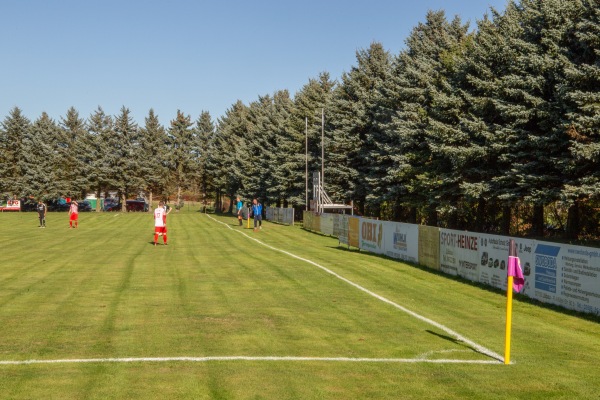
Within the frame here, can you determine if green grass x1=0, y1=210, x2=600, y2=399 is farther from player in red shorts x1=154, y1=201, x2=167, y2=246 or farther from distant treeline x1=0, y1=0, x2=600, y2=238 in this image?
distant treeline x1=0, y1=0, x2=600, y2=238

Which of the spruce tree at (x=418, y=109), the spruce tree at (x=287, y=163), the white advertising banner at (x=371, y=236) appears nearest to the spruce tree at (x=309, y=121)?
the spruce tree at (x=287, y=163)

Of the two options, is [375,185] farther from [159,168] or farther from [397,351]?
[159,168]

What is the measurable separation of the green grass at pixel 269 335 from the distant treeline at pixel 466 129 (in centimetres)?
1235

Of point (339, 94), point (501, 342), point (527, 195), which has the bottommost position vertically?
point (501, 342)

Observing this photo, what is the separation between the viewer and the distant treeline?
97.7 feet

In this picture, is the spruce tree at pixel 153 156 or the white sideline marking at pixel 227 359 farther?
the spruce tree at pixel 153 156

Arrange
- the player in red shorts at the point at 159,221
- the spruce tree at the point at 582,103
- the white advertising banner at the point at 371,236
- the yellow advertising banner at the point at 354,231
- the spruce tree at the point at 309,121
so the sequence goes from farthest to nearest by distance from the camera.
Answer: the spruce tree at the point at 309,121 → the yellow advertising banner at the point at 354,231 → the player in red shorts at the point at 159,221 → the white advertising banner at the point at 371,236 → the spruce tree at the point at 582,103

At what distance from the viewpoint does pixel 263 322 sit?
1241 cm

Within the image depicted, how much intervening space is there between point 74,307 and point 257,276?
6767 millimetres

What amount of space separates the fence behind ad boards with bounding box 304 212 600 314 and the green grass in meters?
0.70

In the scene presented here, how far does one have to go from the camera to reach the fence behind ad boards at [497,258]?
14.8 meters

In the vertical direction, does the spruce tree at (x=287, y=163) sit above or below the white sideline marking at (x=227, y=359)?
above

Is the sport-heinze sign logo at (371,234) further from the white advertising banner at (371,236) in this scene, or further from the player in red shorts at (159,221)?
the player in red shorts at (159,221)

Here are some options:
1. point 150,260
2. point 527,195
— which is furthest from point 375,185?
point 150,260
